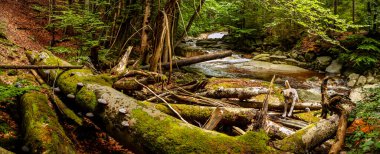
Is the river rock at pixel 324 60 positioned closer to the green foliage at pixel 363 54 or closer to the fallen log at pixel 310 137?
the green foliage at pixel 363 54

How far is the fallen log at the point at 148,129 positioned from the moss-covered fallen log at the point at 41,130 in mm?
509

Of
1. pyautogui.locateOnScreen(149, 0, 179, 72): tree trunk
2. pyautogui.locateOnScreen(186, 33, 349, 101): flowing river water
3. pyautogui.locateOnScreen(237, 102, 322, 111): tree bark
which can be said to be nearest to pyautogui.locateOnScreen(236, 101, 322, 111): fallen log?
pyautogui.locateOnScreen(237, 102, 322, 111): tree bark

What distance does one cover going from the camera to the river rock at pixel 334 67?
16.5 metres

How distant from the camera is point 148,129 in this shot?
3.20 m

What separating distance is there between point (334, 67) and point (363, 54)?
222cm

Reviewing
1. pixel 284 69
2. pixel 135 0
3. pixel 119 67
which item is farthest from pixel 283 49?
pixel 119 67

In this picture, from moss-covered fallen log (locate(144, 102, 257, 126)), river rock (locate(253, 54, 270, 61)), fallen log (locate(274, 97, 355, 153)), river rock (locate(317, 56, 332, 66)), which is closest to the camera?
fallen log (locate(274, 97, 355, 153))

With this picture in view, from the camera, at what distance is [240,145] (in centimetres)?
Result: 291

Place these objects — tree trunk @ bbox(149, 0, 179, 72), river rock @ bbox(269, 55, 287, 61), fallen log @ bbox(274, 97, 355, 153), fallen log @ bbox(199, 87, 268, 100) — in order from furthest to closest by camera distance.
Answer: river rock @ bbox(269, 55, 287, 61), fallen log @ bbox(199, 87, 268, 100), tree trunk @ bbox(149, 0, 179, 72), fallen log @ bbox(274, 97, 355, 153)

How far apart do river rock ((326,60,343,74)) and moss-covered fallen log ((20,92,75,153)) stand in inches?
664

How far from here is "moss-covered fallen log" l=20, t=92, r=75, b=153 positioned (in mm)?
2975

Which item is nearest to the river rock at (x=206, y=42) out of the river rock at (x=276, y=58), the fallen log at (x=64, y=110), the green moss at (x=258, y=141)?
the river rock at (x=276, y=58)

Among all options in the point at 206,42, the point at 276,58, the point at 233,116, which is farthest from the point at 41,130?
the point at 206,42

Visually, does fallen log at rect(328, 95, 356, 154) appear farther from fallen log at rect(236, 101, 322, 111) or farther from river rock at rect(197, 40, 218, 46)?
river rock at rect(197, 40, 218, 46)
